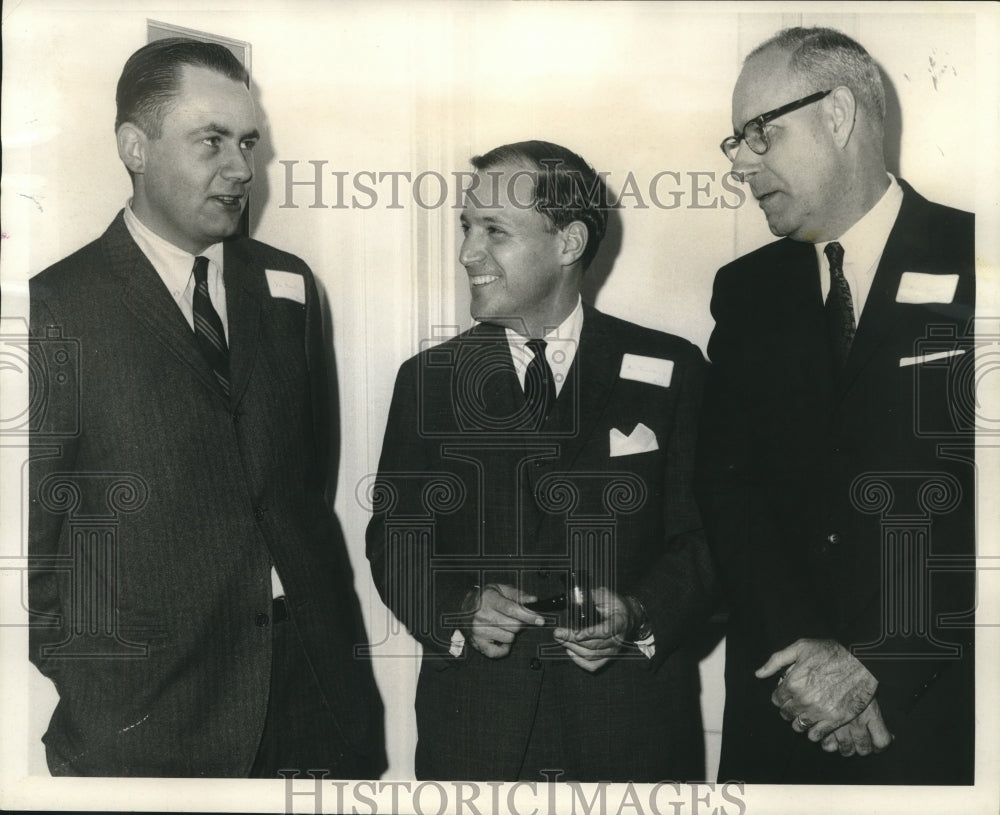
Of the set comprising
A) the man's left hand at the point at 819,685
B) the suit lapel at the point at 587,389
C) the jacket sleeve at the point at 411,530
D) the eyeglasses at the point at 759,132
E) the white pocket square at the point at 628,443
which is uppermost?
the eyeglasses at the point at 759,132

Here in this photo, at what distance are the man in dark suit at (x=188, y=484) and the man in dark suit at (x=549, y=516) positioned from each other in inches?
8.4

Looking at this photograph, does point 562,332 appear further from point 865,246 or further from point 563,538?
point 865,246

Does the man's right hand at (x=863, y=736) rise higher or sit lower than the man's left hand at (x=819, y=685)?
lower

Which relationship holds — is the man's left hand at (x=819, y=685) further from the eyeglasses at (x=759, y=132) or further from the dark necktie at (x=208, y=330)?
the dark necktie at (x=208, y=330)

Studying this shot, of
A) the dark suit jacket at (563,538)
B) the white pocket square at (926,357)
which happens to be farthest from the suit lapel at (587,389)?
the white pocket square at (926,357)

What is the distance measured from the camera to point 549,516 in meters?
1.90

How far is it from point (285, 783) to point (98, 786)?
0.38 m

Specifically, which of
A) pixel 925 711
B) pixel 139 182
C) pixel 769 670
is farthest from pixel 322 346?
pixel 925 711

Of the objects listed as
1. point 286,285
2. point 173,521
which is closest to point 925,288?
point 286,285

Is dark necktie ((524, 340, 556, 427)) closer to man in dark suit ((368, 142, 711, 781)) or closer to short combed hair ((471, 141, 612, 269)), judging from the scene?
man in dark suit ((368, 142, 711, 781))

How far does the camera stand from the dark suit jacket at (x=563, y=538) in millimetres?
1871

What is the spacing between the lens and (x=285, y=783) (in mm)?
1955

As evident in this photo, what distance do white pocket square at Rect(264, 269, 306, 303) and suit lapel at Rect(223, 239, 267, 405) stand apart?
0.02m

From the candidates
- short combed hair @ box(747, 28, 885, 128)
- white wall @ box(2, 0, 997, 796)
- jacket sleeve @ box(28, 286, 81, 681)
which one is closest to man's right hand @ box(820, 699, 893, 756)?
white wall @ box(2, 0, 997, 796)
